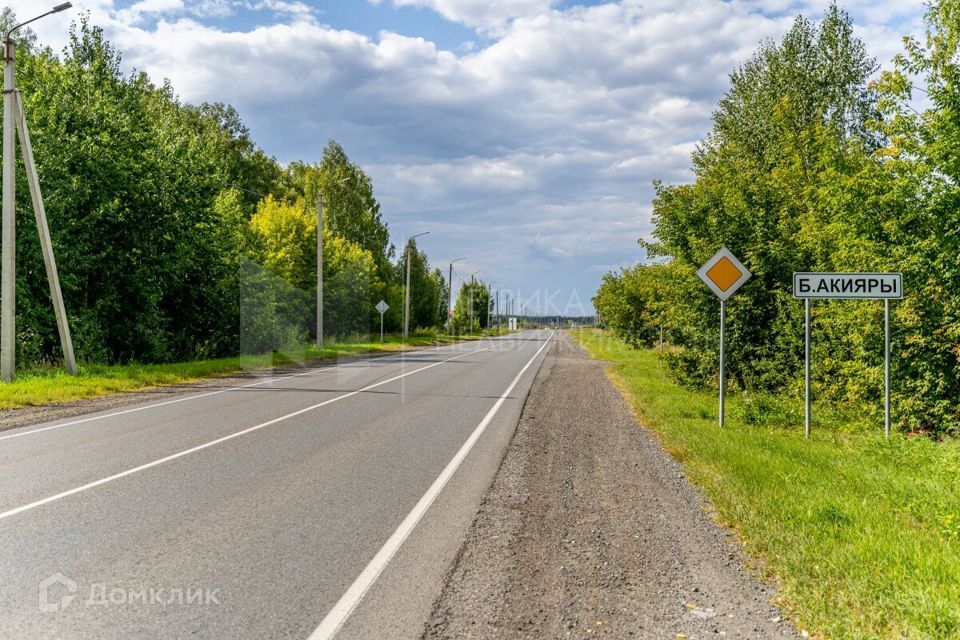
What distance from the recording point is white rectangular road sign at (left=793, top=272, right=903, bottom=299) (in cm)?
1006

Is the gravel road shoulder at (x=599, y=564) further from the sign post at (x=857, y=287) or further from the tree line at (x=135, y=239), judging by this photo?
the tree line at (x=135, y=239)

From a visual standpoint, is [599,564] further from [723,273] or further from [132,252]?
[132,252]

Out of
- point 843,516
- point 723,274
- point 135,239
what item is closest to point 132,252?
point 135,239

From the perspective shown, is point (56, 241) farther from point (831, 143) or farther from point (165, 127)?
point (831, 143)

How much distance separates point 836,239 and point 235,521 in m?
12.6

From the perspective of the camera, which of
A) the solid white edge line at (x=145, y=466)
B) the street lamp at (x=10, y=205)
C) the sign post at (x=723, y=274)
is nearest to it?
the solid white edge line at (x=145, y=466)

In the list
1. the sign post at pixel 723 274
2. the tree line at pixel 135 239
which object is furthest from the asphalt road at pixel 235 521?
the tree line at pixel 135 239

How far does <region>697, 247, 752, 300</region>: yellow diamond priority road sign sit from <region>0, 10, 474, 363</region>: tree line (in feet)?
58.9

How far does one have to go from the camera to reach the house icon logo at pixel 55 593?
3917 mm

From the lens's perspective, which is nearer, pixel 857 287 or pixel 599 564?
pixel 599 564

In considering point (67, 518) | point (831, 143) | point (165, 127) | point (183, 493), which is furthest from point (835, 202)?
point (165, 127)

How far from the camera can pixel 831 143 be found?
12.9 m

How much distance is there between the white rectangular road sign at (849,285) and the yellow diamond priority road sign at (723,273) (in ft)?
3.48

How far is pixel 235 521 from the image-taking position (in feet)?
18.4
